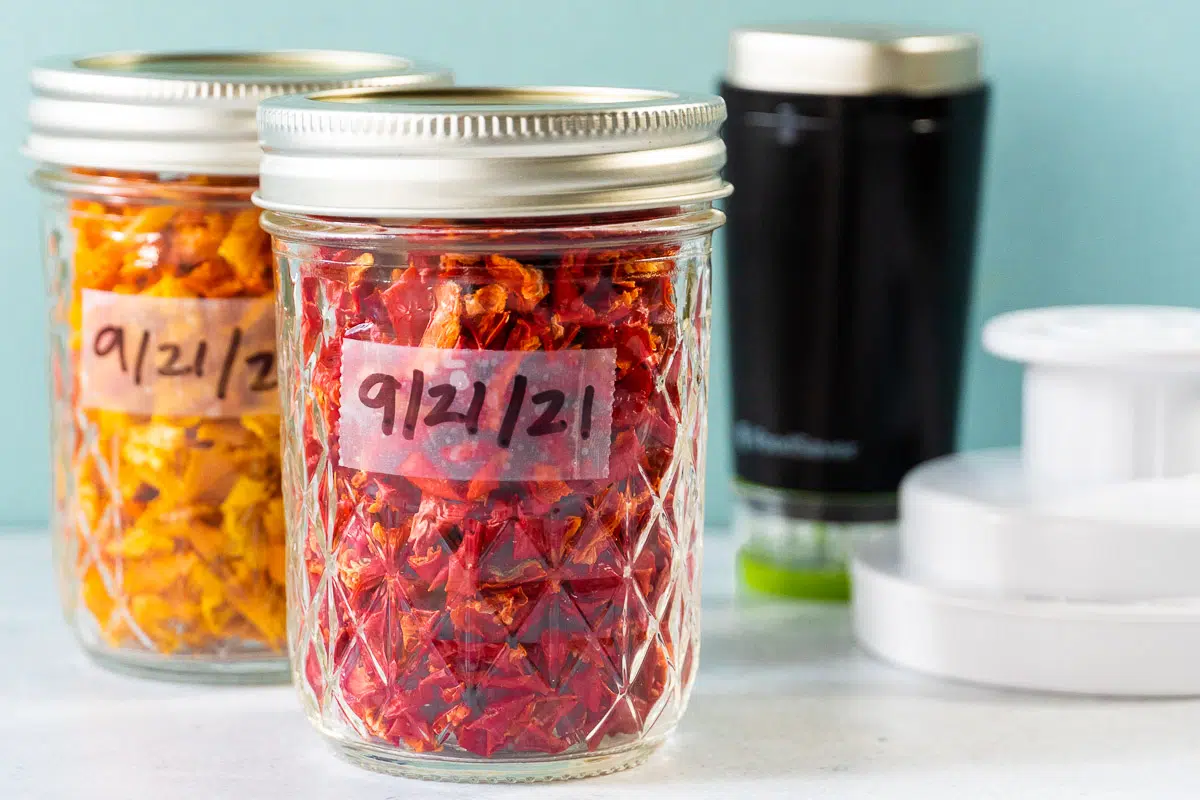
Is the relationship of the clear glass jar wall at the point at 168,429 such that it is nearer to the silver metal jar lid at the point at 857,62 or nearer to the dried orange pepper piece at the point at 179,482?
the dried orange pepper piece at the point at 179,482

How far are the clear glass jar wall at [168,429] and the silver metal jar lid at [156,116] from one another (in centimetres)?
1

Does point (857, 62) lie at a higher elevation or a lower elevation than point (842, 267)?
higher

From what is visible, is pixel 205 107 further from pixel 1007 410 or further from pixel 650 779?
pixel 1007 410

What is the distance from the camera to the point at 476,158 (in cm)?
53

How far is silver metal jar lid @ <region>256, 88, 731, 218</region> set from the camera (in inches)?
20.9

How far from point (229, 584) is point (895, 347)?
0.36m

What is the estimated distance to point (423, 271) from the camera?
550 mm

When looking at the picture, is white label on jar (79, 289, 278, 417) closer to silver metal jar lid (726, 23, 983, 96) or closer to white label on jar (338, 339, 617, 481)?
white label on jar (338, 339, 617, 481)

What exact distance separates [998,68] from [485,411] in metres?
0.52

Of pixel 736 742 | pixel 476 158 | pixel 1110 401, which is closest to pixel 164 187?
pixel 476 158

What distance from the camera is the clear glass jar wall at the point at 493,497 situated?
548 mm

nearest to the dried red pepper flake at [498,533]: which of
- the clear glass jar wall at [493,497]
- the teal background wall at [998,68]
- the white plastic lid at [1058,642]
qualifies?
the clear glass jar wall at [493,497]

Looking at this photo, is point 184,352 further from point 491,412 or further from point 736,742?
point 736,742

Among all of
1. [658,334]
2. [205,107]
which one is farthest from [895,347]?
[205,107]
